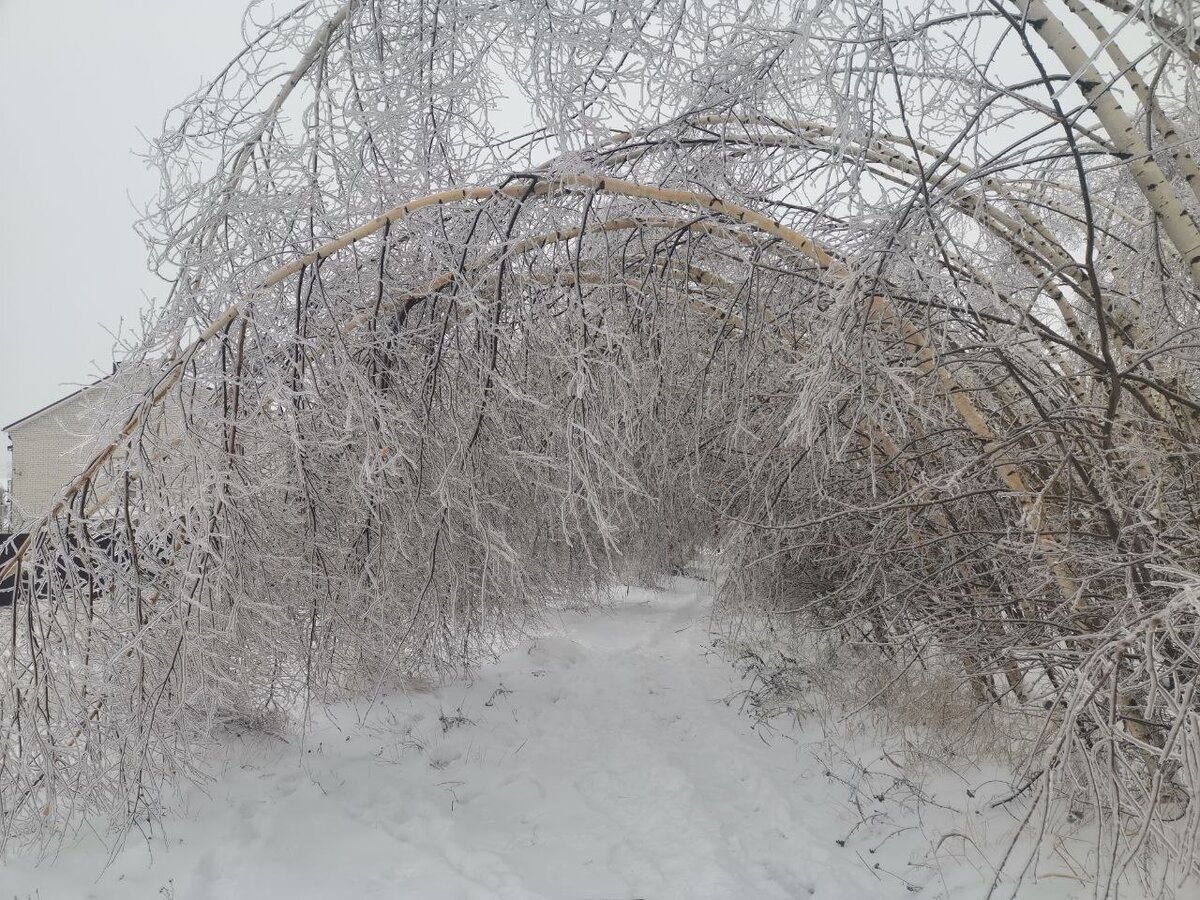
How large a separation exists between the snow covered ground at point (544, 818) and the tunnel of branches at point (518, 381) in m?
0.50

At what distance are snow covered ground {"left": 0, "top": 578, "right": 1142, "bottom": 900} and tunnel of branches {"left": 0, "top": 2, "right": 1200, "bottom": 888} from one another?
0.50m

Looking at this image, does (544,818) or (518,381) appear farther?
(544,818)

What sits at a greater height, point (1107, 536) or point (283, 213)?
point (283, 213)

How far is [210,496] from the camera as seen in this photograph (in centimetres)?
362

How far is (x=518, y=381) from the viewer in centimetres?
440

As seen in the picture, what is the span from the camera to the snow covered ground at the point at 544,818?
3.84 m

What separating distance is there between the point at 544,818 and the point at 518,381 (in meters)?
2.78

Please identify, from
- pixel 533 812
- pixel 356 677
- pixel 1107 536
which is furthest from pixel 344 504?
pixel 1107 536

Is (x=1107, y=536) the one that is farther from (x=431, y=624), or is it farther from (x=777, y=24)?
(x=431, y=624)

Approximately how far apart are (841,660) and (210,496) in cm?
542

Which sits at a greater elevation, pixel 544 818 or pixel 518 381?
pixel 518 381

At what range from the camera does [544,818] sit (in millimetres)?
4746

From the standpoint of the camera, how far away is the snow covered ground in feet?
12.6

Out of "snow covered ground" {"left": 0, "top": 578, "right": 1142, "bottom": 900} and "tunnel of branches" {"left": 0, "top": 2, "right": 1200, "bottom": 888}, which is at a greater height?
"tunnel of branches" {"left": 0, "top": 2, "right": 1200, "bottom": 888}
